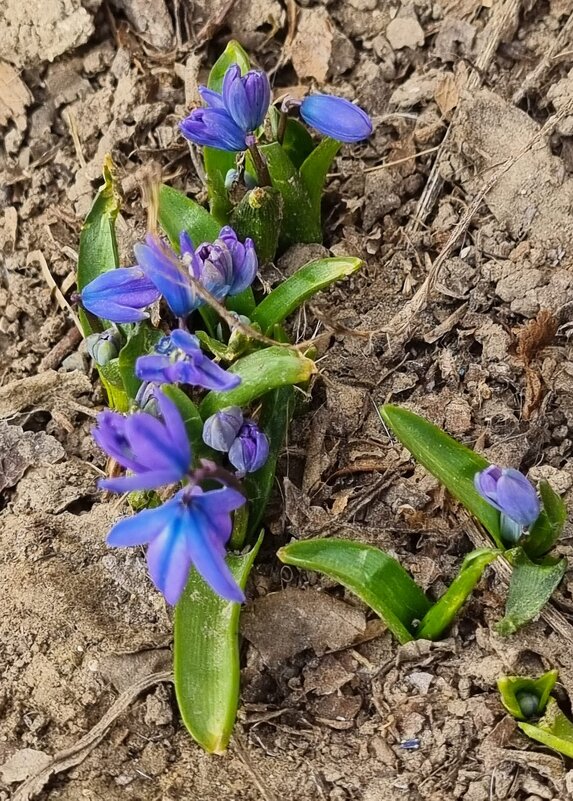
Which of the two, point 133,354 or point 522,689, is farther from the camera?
point 133,354

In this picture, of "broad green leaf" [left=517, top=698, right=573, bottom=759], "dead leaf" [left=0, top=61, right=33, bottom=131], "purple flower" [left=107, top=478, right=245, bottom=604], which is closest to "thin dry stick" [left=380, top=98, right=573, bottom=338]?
"purple flower" [left=107, top=478, right=245, bottom=604]

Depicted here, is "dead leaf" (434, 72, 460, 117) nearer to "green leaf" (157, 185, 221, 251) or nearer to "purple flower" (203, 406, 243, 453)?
"green leaf" (157, 185, 221, 251)

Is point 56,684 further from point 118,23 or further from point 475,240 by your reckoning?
point 118,23

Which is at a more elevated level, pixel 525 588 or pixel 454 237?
pixel 454 237

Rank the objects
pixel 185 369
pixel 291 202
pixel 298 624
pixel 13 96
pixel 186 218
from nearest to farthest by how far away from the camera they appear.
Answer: pixel 185 369 < pixel 298 624 < pixel 186 218 < pixel 291 202 < pixel 13 96

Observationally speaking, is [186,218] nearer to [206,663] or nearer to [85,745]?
[206,663]

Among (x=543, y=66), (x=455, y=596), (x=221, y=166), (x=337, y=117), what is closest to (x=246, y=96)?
(x=337, y=117)
